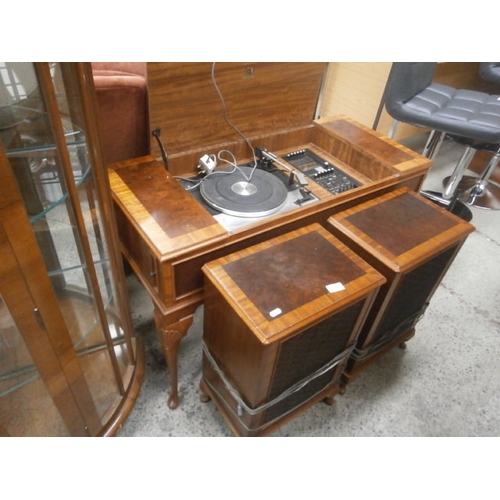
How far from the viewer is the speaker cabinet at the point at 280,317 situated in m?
0.83

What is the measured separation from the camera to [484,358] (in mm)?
1484

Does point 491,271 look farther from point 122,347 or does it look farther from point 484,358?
point 122,347

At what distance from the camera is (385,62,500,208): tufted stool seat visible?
64.1 inches

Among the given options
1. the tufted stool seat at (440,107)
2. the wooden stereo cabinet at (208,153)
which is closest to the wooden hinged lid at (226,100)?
the wooden stereo cabinet at (208,153)

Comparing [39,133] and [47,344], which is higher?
[39,133]

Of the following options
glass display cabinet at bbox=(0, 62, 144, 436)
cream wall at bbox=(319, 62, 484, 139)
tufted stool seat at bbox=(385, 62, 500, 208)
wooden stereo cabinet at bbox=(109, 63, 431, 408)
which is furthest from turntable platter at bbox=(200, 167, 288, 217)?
cream wall at bbox=(319, 62, 484, 139)

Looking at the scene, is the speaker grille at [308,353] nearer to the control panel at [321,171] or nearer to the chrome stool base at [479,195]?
the control panel at [321,171]

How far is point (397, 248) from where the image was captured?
1033mm

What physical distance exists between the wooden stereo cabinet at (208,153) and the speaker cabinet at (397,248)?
0.26 feet

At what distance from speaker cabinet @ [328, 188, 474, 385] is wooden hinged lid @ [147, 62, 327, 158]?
433 millimetres
